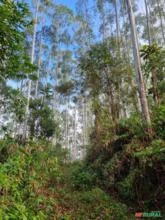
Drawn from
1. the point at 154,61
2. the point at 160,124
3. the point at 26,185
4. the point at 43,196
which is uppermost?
the point at 154,61

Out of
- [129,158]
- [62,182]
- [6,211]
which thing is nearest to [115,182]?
[129,158]

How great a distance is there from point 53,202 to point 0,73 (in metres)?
3.29

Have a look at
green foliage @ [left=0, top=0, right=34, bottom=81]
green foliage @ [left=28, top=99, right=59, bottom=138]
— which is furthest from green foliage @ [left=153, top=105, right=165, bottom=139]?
green foliage @ [left=28, top=99, right=59, bottom=138]

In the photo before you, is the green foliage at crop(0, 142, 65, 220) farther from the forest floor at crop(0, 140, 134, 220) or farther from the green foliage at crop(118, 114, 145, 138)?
the green foliage at crop(118, 114, 145, 138)

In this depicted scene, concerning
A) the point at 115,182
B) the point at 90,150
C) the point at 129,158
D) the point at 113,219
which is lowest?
the point at 113,219

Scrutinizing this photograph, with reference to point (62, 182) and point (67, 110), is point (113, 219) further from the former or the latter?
point (67, 110)

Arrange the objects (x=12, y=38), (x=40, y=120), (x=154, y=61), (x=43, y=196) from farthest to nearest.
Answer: (x=40, y=120) < (x=154, y=61) < (x=43, y=196) < (x=12, y=38)

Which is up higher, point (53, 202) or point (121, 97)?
point (121, 97)

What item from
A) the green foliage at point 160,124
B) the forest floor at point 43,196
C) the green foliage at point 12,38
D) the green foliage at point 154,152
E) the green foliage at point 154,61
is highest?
the green foliage at point 154,61

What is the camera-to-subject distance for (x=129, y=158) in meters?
7.36

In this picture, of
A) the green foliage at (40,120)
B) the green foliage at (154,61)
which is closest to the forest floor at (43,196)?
the green foliage at (154,61)

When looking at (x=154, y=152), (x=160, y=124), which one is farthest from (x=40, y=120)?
(x=154, y=152)

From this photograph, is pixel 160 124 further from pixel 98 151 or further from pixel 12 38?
pixel 12 38

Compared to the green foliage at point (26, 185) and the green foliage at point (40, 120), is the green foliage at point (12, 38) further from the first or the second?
the green foliage at point (40, 120)
